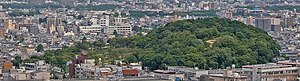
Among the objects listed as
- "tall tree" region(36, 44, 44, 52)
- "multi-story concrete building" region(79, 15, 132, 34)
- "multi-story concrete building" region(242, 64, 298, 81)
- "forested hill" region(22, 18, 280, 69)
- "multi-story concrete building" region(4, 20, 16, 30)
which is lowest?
"multi-story concrete building" region(79, 15, 132, 34)

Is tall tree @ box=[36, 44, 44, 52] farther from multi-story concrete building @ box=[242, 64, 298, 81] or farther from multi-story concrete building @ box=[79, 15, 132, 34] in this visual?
multi-story concrete building @ box=[242, 64, 298, 81]

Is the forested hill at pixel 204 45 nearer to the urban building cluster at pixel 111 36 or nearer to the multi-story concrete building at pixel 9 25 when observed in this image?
the urban building cluster at pixel 111 36

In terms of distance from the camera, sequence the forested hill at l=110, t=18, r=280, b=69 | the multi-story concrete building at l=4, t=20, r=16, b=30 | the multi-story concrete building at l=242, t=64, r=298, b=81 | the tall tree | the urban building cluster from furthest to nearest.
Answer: the multi-story concrete building at l=4, t=20, r=16, b=30 < the tall tree < the forested hill at l=110, t=18, r=280, b=69 < the multi-story concrete building at l=242, t=64, r=298, b=81 < the urban building cluster

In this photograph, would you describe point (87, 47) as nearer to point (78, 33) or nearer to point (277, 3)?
point (78, 33)

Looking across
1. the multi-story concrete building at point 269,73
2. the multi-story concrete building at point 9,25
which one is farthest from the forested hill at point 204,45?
the multi-story concrete building at point 9,25

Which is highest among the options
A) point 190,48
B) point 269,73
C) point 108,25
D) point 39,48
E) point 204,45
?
point 269,73

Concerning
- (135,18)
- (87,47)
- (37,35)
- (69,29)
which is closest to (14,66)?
(87,47)

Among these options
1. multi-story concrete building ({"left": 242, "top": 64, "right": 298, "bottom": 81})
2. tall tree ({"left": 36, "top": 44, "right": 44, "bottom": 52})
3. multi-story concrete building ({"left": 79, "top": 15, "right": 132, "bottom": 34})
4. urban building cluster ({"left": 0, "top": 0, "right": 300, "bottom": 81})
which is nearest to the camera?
urban building cluster ({"left": 0, "top": 0, "right": 300, "bottom": 81})

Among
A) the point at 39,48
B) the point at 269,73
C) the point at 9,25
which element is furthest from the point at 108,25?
the point at 269,73

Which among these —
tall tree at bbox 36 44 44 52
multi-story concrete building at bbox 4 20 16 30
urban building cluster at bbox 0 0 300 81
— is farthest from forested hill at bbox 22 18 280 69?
multi-story concrete building at bbox 4 20 16 30

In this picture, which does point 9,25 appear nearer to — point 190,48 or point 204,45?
point 204,45
